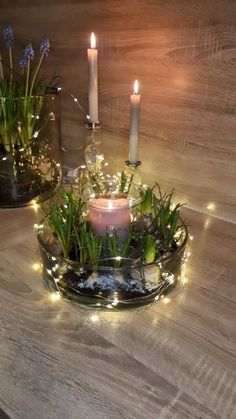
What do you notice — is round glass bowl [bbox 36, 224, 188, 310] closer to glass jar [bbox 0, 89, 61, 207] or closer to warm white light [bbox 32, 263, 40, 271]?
warm white light [bbox 32, 263, 40, 271]

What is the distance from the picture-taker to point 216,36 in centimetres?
69

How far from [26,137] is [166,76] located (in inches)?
13.6

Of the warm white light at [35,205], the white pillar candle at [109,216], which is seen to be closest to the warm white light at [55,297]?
the white pillar candle at [109,216]

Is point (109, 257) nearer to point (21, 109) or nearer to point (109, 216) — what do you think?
point (109, 216)

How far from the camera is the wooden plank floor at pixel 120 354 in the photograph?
41 cm

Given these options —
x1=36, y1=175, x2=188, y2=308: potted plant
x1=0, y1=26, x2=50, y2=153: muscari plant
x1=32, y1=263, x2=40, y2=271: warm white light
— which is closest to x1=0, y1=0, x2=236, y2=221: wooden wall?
x1=0, y1=26, x2=50, y2=153: muscari plant

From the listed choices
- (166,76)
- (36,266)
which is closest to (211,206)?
(166,76)

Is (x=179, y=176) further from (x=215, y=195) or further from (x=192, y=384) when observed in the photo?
(x=192, y=384)

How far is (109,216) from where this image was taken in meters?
0.59

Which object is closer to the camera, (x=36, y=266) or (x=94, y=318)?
(x=94, y=318)

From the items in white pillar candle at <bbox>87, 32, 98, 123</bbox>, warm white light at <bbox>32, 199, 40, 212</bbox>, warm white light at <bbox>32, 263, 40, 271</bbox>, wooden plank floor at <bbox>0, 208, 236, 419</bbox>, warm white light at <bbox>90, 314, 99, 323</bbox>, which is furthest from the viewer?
warm white light at <bbox>32, 199, 40, 212</bbox>

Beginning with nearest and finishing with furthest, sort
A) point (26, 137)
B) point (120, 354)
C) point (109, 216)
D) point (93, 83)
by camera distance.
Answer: point (120, 354), point (109, 216), point (93, 83), point (26, 137)

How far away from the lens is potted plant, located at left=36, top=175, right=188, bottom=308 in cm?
55

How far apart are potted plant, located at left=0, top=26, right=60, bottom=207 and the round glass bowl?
0.36 m
